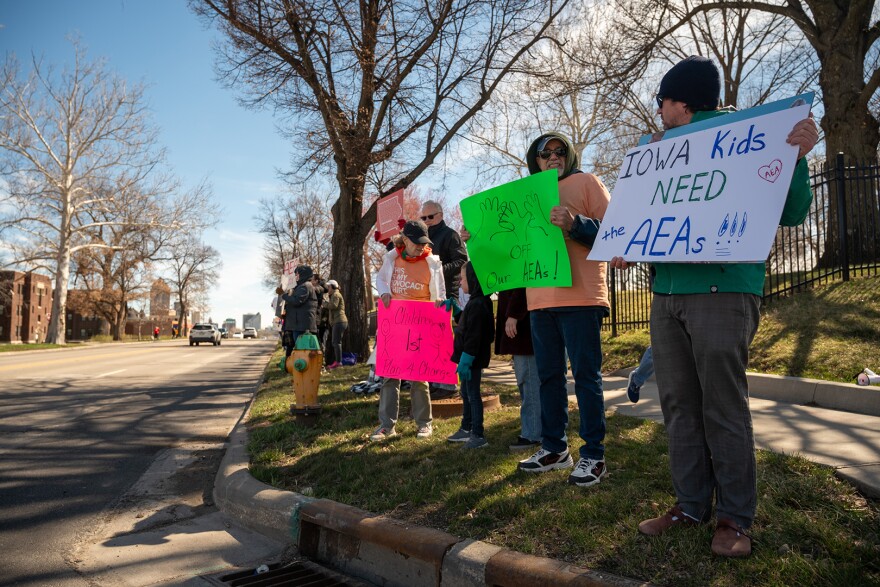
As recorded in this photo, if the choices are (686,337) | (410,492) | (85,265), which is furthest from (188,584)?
(85,265)

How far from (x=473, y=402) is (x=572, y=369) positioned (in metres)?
1.42

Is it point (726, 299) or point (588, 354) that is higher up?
point (726, 299)

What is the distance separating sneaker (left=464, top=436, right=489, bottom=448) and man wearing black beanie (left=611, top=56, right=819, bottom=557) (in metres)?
2.07

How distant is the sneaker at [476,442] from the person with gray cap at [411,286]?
60 cm

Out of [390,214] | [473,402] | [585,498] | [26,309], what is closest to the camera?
[585,498]

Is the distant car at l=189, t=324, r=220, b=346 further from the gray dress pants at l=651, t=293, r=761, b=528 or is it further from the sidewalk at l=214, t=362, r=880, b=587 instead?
the gray dress pants at l=651, t=293, r=761, b=528

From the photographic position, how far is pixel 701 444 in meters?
2.88

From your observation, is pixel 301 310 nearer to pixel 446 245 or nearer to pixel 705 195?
pixel 446 245

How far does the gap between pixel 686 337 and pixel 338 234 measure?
39.7ft

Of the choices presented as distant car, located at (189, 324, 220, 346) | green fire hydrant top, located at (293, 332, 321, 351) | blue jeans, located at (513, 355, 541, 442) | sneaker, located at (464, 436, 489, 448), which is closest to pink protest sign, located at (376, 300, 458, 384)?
sneaker, located at (464, 436, 489, 448)

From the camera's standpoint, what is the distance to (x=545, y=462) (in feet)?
13.0

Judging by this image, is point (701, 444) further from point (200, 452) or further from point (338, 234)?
point (338, 234)

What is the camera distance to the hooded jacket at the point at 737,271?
2590 mm

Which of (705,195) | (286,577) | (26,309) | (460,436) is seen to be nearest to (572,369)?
(705,195)
